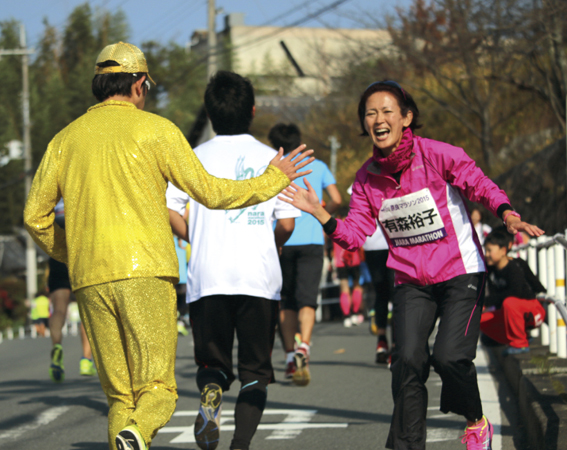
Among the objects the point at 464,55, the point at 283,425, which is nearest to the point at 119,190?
the point at 283,425

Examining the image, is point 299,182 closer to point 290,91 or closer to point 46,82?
point 290,91

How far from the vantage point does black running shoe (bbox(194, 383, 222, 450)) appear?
4207 mm

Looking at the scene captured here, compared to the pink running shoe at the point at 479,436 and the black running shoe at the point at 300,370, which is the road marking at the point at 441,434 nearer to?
the pink running shoe at the point at 479,436

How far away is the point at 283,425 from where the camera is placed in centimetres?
578

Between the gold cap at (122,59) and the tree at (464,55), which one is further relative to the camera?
the tree at (464,55)

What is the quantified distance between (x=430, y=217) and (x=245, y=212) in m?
1.01

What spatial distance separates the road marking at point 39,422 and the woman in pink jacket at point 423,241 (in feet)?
9.22

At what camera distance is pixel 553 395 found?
497cm

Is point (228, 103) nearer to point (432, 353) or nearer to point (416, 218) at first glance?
point (416, 218)

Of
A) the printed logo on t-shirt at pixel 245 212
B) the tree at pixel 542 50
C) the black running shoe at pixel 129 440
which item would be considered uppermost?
the tree at pixel 542 50

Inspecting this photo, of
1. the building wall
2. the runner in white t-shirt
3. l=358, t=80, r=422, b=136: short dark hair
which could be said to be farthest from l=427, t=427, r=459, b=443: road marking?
the building wall

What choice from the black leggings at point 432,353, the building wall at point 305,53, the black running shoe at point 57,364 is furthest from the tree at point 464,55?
the black leggings at point 432,353

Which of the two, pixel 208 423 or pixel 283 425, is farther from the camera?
pixel 283 425

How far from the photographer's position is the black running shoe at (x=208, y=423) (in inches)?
166
